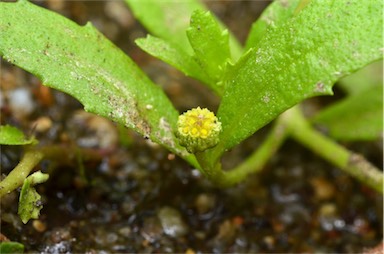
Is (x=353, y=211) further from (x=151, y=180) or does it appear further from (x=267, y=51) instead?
(x=267, y=51)

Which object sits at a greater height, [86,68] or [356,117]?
[86,68]

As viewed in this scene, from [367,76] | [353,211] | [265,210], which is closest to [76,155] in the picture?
[265,210]

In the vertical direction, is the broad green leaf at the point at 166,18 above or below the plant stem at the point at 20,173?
above

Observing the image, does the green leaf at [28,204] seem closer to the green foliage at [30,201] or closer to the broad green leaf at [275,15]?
the green foliage at [30,201]

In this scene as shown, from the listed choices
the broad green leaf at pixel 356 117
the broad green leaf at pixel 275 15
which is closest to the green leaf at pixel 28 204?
the broad green leaf at pixel 275 15

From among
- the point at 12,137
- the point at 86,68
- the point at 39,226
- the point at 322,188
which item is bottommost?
the point at 39,226

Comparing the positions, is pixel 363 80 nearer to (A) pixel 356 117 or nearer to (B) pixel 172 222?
(A) pixel 356 117

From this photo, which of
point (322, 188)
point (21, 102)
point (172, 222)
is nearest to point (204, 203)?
point (172, 222)
